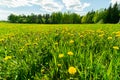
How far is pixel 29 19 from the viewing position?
110438 millimetres

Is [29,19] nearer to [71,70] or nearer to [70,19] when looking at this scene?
[70,19]

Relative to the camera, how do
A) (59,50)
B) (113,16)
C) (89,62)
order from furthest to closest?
(113,16) < (59,50) < (89,62)

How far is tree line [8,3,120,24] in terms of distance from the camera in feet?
226

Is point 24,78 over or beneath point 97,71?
beneath

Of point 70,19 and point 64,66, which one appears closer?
point 64,66

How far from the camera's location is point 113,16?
67250 mm

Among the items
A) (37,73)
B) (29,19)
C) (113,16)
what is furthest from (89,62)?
(29,19)

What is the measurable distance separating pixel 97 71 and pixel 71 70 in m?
0.33

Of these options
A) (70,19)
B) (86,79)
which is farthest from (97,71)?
(70,19)

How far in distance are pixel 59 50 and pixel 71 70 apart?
3.34ft

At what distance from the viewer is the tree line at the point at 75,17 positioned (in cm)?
6881

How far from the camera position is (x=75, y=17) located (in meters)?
97.8

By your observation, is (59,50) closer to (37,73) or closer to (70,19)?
(37,73)

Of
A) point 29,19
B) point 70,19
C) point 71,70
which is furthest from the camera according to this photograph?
point 29,19
